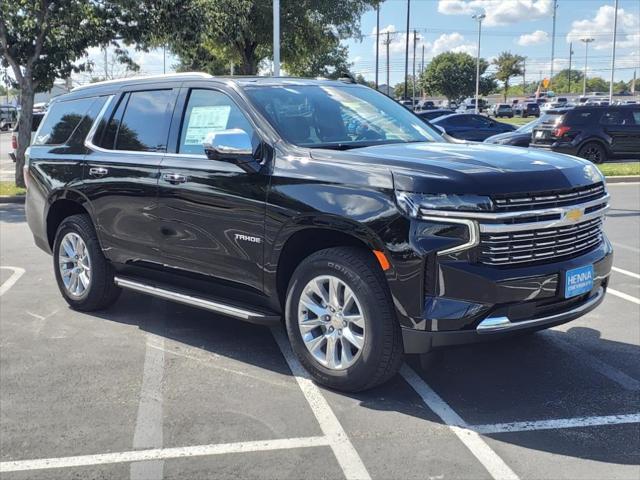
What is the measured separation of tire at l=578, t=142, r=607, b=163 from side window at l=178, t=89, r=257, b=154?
49.8 feet

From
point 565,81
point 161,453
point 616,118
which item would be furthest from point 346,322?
point 565,81

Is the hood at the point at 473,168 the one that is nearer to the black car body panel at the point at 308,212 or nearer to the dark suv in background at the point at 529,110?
the black car body panel at the point at 308,212

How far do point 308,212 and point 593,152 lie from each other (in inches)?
636

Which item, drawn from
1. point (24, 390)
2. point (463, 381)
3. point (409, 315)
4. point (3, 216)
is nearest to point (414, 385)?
point (463, 381)

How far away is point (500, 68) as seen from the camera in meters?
98.7

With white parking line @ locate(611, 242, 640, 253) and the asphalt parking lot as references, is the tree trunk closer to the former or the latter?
the asphalt parking lot

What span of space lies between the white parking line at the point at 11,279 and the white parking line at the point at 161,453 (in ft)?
12.4

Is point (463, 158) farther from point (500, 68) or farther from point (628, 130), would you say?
point (500, 68)

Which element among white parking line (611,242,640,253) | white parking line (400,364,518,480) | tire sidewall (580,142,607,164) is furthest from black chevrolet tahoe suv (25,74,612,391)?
tire sidewall (580,142,607,164)

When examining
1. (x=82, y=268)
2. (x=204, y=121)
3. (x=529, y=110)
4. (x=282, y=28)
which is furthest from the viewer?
(x=529, y=110)

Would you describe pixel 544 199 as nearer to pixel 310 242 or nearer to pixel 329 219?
pixel 329 219

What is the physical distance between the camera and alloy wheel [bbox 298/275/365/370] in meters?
4.05

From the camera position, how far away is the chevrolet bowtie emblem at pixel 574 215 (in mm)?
3920

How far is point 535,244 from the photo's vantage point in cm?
382
